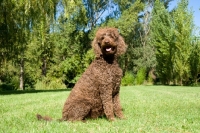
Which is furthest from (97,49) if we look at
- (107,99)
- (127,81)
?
(127,81)

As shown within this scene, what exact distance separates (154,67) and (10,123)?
3544cm

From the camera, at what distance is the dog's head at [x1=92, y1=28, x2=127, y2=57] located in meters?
5.87

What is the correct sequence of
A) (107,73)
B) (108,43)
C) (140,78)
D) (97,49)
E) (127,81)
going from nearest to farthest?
1. (108,43)
2. (107,73)
3. (97,49)
4. (127,81)
5. (140,78)

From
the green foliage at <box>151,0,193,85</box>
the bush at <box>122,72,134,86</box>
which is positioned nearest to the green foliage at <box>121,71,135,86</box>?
the bush at <box>122,72,134,86</box>

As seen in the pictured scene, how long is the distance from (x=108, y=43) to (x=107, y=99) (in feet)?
3.96

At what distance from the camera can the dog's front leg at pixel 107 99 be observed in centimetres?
584

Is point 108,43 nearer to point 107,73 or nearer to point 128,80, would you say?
point 107,73

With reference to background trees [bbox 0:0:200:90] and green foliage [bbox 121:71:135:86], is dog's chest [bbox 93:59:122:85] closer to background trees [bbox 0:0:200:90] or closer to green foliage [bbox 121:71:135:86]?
background trees [bbox 0:0:200:90]

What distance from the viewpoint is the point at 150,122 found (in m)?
5.78

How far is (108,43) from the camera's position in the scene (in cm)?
582

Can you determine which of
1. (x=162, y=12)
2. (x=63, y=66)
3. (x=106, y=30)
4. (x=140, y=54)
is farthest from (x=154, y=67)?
(x=106, y=30)

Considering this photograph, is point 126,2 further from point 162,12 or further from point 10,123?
point 10,123

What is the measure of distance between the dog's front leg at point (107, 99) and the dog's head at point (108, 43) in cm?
75

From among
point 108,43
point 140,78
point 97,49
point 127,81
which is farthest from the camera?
point 140,78
